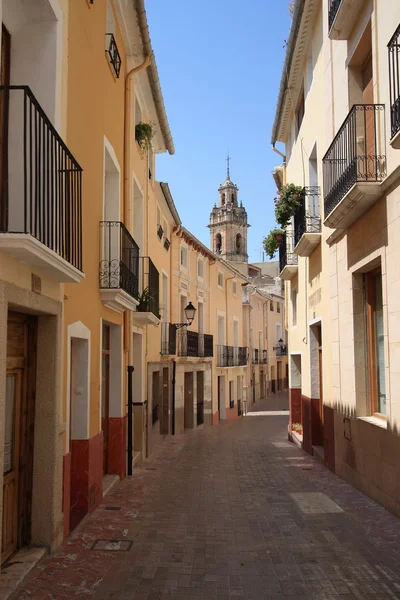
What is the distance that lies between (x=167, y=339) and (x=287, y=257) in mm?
4376

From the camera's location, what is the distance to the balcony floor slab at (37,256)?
12.8 feet

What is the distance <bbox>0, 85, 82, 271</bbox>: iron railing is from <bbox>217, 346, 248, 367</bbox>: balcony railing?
20.9 meters

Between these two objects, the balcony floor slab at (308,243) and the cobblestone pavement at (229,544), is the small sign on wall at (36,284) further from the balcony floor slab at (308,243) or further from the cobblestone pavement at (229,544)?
the balcony floor slab at (308,243)

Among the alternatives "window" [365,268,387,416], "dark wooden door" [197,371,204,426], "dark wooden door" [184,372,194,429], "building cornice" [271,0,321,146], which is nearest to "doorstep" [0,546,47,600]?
"window" [365,268,387,416]

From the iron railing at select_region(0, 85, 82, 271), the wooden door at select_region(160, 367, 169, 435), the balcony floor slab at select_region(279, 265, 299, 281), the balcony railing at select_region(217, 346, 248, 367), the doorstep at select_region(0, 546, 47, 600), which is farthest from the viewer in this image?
the balcony railing at select_region(217, 346, 248, 367)

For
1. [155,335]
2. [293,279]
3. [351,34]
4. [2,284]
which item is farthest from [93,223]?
[293,279]

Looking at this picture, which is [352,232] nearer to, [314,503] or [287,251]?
[314,503]

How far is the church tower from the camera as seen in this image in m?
59.0

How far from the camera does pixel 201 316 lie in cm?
2361

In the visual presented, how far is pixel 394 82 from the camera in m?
6.25

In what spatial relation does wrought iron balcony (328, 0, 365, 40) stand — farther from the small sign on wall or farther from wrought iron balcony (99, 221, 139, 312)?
the small sign on wall

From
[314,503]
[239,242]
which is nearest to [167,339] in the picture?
[314,503]

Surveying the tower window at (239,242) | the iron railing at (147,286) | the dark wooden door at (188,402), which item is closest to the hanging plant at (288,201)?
the iron railing at (147,286)

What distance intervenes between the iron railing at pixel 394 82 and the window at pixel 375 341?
233 centimetres
